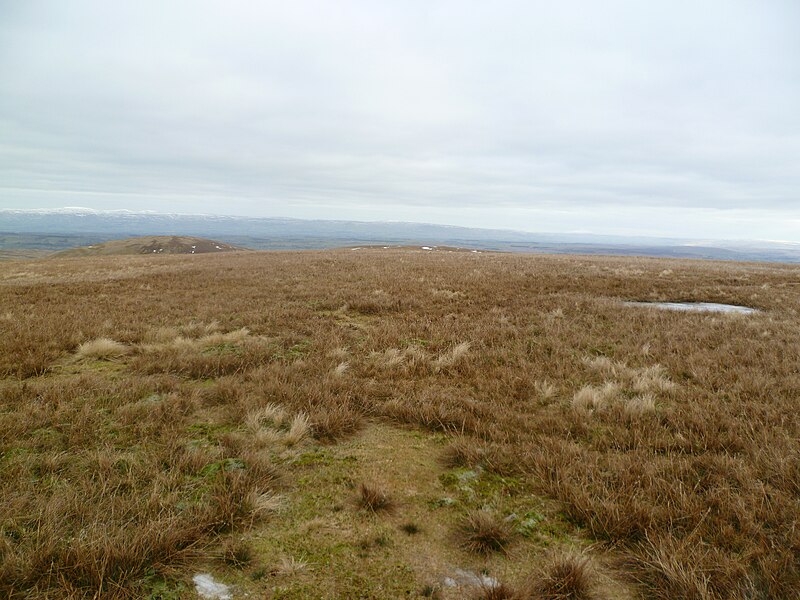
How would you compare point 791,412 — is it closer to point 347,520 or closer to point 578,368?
point 578,368

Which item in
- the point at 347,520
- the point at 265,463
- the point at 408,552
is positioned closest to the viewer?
the point at 408,552

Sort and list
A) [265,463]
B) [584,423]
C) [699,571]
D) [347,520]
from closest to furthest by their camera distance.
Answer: [699,571] → [347,520] → [265,463] → [584,423]

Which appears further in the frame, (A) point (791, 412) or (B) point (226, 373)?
(B) point (226, 373)

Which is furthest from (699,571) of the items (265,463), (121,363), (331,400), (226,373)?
(121,363)

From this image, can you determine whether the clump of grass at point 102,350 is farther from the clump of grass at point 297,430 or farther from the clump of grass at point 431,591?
the clump of grass at point 431,591

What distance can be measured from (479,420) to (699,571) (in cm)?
280

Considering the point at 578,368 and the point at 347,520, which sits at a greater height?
the point at 578,368

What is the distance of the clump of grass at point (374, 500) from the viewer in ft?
12.3

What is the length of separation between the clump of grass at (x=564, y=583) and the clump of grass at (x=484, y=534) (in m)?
0.42

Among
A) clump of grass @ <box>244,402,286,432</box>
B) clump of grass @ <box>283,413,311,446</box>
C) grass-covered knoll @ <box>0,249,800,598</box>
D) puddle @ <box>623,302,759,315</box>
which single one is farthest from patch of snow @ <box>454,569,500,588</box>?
puddle @ <box>623,302,759,315</box>

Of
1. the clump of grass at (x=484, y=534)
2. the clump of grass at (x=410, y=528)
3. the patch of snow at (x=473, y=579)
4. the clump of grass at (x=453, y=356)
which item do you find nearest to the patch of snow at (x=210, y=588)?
the clump of grass at (x=410, y=528)

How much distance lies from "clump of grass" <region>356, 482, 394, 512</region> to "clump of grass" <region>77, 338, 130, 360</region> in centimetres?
704

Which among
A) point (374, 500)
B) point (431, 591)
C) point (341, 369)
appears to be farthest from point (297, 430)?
point (431, 591)

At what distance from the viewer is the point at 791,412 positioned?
5352 mm
